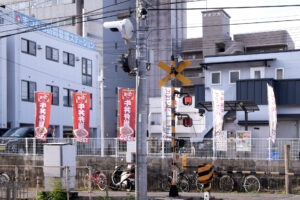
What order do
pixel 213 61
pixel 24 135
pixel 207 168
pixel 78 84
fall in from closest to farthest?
pixel 207 168 → pixel 24 135 → pixel 213 61 → pixel 78 84

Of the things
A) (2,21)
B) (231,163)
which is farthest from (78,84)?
(231,163)

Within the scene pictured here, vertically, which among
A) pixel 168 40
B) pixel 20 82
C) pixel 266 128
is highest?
pixel 168 40

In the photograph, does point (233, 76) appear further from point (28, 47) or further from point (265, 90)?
point (28, 47)

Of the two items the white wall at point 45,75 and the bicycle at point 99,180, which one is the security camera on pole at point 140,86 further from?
the white wall at point 45,75

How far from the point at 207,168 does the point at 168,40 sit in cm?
4615

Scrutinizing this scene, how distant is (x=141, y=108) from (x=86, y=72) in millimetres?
32351

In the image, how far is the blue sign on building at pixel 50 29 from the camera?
33781 millimetres

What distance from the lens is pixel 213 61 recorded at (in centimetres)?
2967

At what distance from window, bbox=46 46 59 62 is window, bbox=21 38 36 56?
6.23 feet

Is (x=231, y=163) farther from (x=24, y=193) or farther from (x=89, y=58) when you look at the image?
(x=89, y=58)

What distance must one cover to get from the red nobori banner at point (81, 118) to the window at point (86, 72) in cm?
2071

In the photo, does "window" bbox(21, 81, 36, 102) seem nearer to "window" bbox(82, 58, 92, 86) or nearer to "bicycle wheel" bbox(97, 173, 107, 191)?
"window" bbox(82, 58, 92, 86)

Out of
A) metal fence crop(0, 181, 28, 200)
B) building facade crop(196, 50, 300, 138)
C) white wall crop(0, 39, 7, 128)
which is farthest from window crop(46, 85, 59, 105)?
metal fence crop(0, 181, 28, 200)

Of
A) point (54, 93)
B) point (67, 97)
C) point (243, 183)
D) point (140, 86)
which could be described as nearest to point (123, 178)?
point (243, 183)
